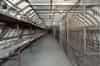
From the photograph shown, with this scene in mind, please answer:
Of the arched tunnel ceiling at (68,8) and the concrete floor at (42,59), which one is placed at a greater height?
the arched tunnel ceiling at (68,8)

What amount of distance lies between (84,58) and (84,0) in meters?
1.81

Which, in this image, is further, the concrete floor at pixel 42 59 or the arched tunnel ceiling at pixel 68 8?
the concrete floor at pixel 42 59

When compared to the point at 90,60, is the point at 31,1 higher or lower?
higher

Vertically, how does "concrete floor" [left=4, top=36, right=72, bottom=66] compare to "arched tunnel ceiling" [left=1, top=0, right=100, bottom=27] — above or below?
below

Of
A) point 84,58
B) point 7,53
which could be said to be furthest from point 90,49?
point 7,53

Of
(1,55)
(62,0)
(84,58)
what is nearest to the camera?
(1,55)

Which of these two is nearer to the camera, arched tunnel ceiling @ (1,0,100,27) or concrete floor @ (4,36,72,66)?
arched tunnel ceiling @ (1,0,100,27)

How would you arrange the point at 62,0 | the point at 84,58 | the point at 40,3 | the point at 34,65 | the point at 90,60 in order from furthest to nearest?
1. the point at 40,3
2. the point at 62,0
3. the point at 34,65
4. the point at 84,58
5. the point at 90,60

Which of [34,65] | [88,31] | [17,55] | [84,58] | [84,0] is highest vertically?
[84,0]

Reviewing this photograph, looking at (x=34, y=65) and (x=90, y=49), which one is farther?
(x=34, y=65)

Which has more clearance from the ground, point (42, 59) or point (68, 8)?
point (68, 8)

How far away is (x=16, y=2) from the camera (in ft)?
32.5

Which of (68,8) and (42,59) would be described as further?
(68,8)

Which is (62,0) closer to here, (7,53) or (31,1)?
(31,1)
